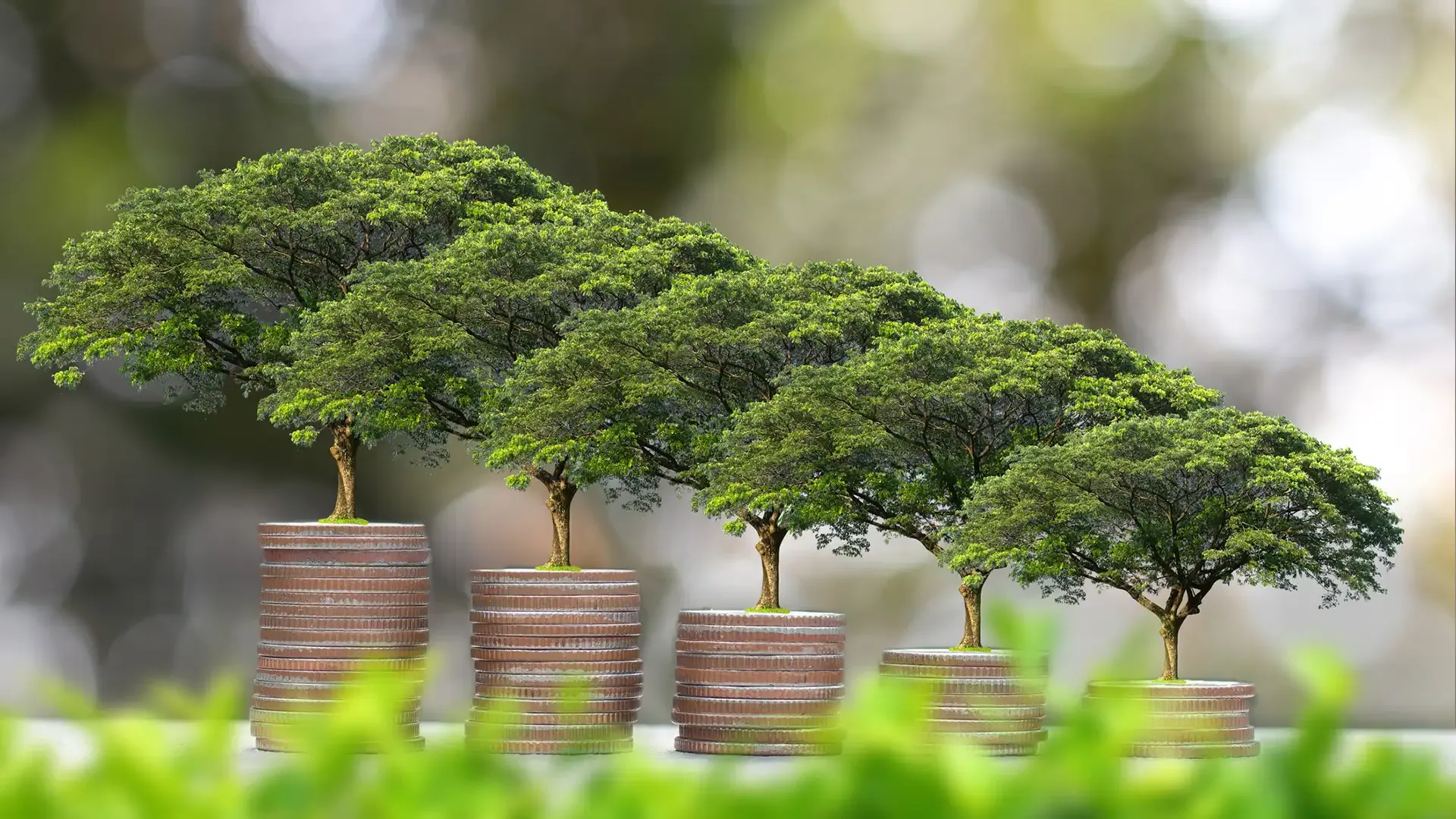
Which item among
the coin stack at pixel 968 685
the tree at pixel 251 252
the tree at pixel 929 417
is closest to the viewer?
the coin stack at pixel 968 685

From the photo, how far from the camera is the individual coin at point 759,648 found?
38.5 feet

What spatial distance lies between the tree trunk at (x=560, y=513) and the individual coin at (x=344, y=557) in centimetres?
130

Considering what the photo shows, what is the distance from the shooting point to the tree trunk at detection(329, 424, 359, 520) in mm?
12797

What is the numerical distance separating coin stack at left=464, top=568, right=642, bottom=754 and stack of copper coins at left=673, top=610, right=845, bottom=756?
0.50m

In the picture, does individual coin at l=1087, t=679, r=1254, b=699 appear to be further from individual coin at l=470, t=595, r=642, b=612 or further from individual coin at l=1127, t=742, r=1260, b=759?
individual coin at l=470, t=595, r=642, b=612

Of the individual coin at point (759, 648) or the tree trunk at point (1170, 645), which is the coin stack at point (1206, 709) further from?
the individual coin at point (759, 648)

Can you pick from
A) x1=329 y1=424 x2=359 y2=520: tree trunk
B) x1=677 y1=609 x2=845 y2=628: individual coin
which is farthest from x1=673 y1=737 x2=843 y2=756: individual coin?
x1=329 y1=424 x2=359 y2=520: tree trunk

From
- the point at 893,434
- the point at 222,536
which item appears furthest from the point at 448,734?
the point at 222,536

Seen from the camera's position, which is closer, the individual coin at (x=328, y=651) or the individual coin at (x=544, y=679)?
the individual coin at (x=544, y=679)

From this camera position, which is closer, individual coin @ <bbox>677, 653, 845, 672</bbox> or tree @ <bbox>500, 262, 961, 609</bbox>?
individual coin @ <bbox>677, 653, 845, 672</bbox>

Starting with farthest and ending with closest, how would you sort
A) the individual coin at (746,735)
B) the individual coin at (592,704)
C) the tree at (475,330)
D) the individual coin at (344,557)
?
the tree at (475,330)
the individual coin at (344,557)
the individual coin at (592,704)
the individual coin at (746,735)

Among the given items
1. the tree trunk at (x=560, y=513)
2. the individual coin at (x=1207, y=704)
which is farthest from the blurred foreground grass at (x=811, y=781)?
the tree trunk at (x=560, y=513)

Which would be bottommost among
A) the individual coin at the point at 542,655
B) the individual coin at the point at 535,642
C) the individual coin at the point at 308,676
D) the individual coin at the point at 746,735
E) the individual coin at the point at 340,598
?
the individual coin at the point at 746,735

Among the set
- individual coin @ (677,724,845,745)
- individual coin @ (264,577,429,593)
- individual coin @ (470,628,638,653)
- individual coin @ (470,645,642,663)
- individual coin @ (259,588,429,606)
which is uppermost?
individual coin @ (264,577,429,593)
